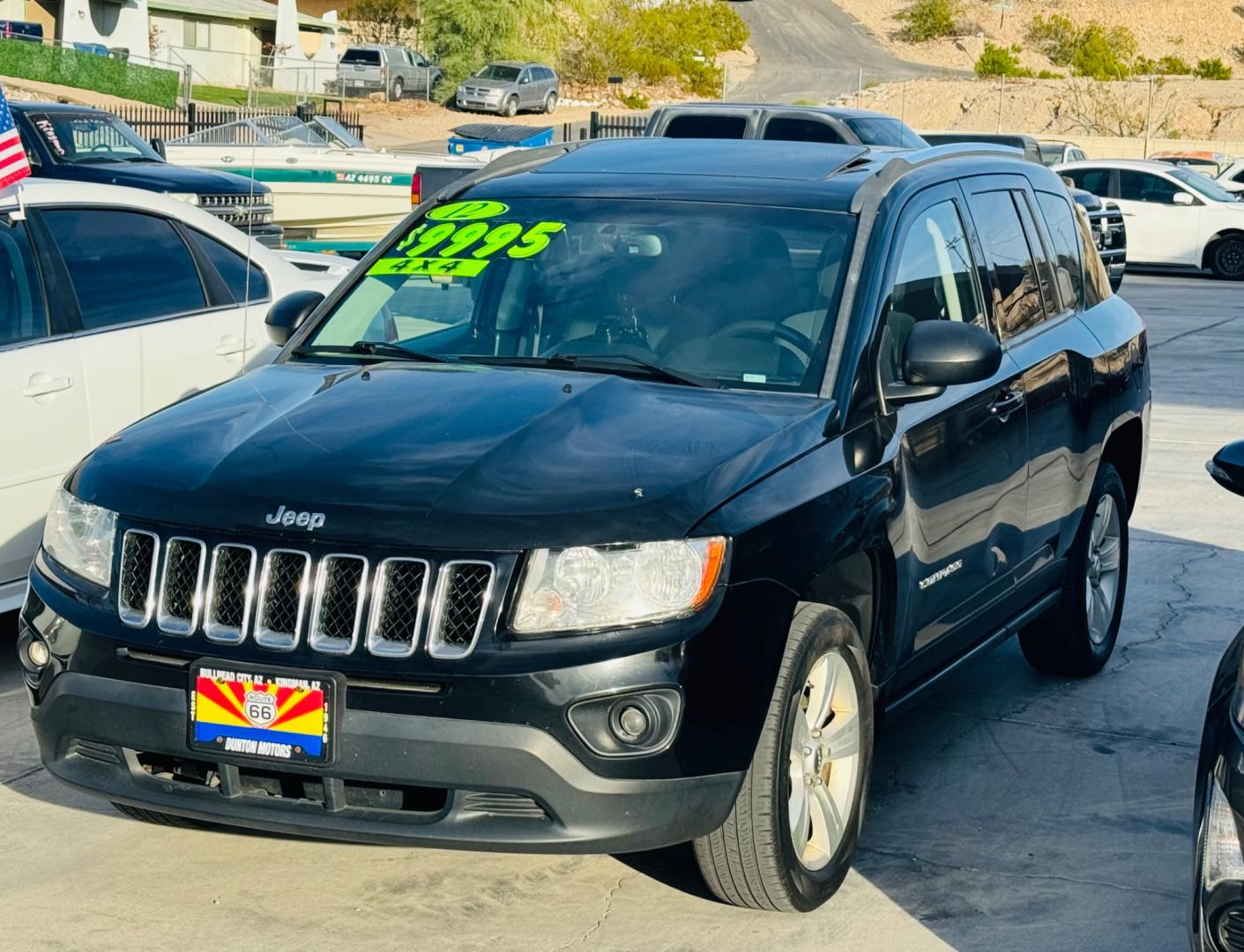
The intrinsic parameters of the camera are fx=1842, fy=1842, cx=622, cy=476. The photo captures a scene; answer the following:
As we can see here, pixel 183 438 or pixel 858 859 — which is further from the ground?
pixel 183 438

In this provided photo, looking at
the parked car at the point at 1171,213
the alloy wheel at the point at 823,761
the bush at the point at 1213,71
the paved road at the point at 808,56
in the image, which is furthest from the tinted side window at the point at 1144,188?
the bush at the point at 1213,71

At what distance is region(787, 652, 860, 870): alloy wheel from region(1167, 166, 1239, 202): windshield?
2296cm

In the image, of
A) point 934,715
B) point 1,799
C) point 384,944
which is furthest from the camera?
point 934,715

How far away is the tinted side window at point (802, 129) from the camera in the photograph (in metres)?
16.3

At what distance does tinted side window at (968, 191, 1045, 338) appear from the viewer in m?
5.81

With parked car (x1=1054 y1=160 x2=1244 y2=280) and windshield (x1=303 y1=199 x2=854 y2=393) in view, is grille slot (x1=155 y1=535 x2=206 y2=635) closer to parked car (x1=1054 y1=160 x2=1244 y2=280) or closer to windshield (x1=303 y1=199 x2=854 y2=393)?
windshield (x1=303 y1=199 x2=854 y2=393)

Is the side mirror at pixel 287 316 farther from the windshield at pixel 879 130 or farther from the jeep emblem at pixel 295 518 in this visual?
the windshield at pixel 879 130

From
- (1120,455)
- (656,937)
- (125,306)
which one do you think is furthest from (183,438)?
(1120,455)

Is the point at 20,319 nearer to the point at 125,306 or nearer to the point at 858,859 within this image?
the point at 125,306

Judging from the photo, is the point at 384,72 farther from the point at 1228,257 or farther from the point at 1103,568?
the point at 1103,568

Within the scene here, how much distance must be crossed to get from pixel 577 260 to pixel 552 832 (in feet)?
6.39

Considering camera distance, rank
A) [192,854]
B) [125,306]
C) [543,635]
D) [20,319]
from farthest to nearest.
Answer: [125,306] < [20,319] < [192,854] < [543,635]

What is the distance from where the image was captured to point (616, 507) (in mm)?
4020

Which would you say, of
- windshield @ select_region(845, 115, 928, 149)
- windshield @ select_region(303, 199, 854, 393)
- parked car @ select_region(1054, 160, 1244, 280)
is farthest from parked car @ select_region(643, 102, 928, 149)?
windshield @ select_region(303, 199, 854, 393)
